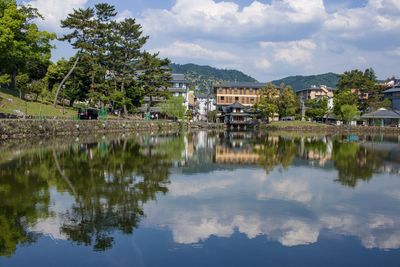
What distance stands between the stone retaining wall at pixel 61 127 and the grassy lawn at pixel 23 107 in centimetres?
315

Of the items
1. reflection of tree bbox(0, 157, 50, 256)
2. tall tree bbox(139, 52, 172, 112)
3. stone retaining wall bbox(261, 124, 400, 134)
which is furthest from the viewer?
stone retaining wall bbox(261, 124, 400, 134)

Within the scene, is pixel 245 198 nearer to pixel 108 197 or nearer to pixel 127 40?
pixel 108 197

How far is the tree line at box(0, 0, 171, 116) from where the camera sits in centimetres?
4509

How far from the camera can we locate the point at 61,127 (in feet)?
142

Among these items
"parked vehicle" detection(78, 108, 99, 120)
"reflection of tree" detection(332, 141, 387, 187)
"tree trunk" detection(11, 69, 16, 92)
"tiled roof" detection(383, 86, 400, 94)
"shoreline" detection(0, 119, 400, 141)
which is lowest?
"reflection of tree" detection(332, 141, 387, 187)

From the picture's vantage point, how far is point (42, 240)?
28.4ft

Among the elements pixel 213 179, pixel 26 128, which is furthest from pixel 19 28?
pixel 213 179

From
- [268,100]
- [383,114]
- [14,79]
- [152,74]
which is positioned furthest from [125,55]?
[383,114]

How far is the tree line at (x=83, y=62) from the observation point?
45.1 meters

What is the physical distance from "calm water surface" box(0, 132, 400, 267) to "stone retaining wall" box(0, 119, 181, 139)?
16.9m

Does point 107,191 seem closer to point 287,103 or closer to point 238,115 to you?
point 287,103

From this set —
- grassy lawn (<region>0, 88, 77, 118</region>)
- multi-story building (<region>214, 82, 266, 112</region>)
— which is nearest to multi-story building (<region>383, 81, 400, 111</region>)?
multi-story building (<region>214, 82, 266, 112</region>)

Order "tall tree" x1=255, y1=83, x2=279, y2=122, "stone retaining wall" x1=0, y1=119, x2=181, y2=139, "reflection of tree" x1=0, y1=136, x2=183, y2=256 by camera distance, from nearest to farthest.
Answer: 1. "reflection of tree" x1=0, y1=136, x2=183, y2=256
2. "stone retaining wall" x1=0, y1=119, x2=181, y2=139
3. "tall tree" x1=255, y1=83, x2=279, y2=122

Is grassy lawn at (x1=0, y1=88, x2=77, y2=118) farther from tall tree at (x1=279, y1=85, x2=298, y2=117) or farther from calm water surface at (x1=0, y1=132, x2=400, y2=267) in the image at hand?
tall tree at (x1=279, y1=85, x2=298, y2=117)
